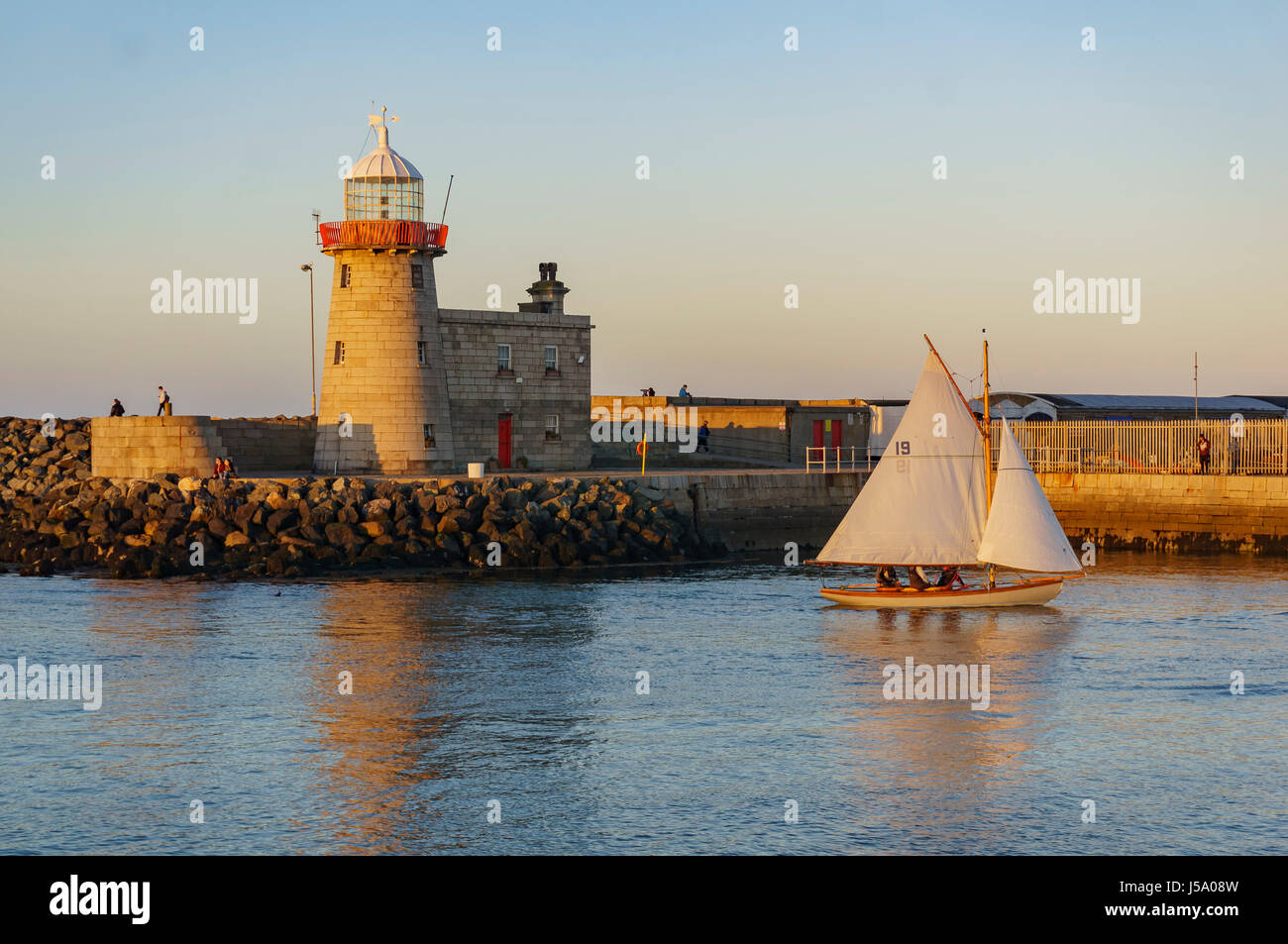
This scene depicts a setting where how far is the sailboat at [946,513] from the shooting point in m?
32.6

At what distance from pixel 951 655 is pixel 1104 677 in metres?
3.22

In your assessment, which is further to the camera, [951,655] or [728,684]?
[951,655]

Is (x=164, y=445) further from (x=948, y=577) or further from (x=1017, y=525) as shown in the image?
(x=1017, y=525)

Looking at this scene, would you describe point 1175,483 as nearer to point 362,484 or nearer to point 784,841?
point 362,484

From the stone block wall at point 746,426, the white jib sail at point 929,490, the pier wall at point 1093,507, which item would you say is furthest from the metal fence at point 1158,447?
the white jib sail at point 929,490

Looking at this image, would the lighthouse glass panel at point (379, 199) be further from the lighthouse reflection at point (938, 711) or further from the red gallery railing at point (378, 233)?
the lighthouse reflection at point (938, 711)

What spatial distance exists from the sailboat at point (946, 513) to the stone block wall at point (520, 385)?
20489mm

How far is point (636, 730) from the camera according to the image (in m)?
20.6

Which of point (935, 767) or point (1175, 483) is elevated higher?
point (1175, 483)

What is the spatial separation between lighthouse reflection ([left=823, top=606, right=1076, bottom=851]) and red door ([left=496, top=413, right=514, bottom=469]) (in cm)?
2078

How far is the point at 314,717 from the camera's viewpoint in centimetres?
2142

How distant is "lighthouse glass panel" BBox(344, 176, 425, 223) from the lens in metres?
47.7

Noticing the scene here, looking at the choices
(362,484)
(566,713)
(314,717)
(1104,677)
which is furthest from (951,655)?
(362,484)

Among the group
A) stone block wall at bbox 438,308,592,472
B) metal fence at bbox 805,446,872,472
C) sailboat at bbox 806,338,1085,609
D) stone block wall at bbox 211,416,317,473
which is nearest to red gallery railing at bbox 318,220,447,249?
stone block wall at bbox 438,308,592,472
